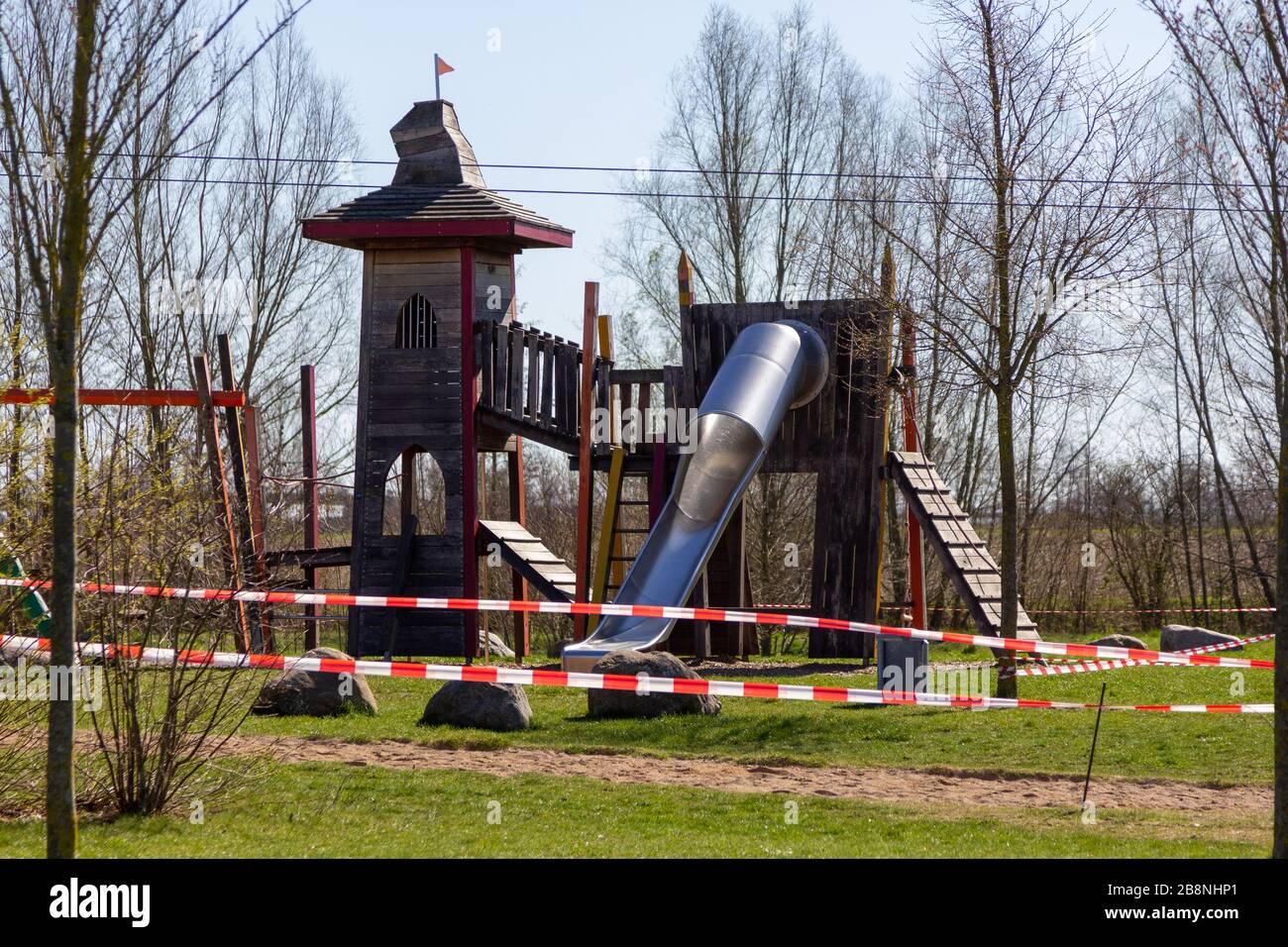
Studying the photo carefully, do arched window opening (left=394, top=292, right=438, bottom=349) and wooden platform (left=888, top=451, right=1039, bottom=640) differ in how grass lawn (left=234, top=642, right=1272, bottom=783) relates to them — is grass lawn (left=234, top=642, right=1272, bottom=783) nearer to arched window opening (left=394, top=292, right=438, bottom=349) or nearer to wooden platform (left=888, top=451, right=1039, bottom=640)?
wooden platform (left=888, top=451, right=1039, bottom=640)

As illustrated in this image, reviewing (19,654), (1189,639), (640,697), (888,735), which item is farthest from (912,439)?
(19,654)

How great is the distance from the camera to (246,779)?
9.08 metres

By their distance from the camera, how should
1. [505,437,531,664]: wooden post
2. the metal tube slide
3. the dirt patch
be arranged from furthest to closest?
[505,437,531,664]: wooden post → the metal tube slide → the dirt patch

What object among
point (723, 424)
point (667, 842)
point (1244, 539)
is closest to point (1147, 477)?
point (1244, 539)

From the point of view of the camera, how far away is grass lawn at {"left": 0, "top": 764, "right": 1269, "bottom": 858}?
7555 mm

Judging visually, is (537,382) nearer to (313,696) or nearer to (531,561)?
(531,561)

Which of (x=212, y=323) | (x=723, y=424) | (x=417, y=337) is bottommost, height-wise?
(x=723, y=424)

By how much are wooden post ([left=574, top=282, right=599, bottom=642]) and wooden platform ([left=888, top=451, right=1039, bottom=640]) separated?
11.9 feet

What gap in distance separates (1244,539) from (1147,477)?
3.08 m

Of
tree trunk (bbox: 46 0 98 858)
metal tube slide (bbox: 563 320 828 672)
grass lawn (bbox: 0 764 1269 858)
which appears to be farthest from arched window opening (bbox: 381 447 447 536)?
tree trunk (bbox: 46 0 98 858)

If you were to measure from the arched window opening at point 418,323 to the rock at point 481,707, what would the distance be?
7.90 m

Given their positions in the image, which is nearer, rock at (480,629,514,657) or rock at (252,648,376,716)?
rock at (252,648,376,716)
